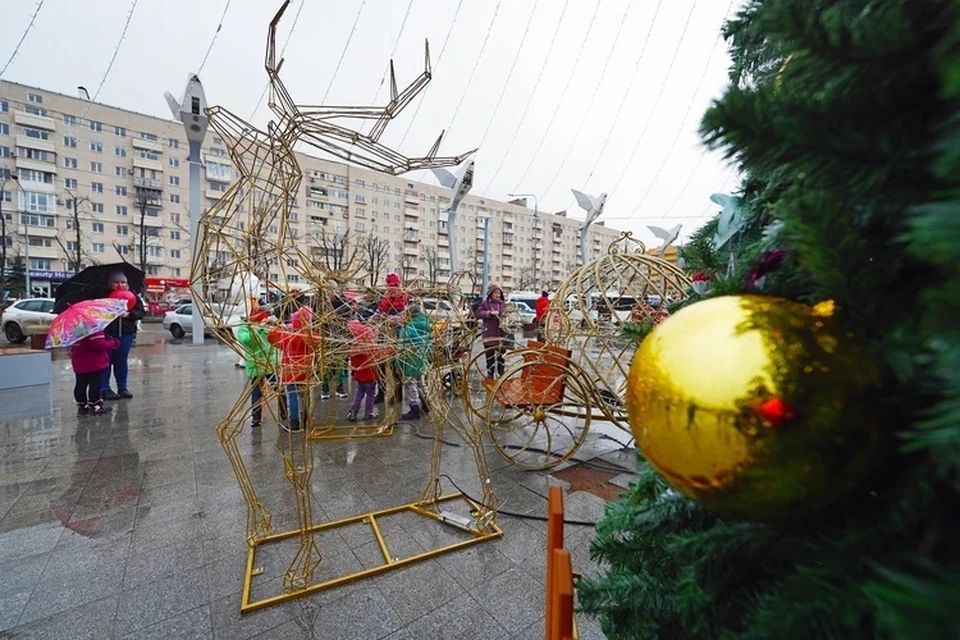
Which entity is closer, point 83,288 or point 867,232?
point 867,232

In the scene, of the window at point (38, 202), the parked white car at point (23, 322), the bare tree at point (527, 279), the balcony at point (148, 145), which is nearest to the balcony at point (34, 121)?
the balcony at point (148, 145)

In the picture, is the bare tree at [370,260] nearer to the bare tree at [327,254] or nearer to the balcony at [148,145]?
the bare tree at [327,254]

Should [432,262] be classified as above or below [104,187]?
below

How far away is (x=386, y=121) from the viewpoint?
210cm

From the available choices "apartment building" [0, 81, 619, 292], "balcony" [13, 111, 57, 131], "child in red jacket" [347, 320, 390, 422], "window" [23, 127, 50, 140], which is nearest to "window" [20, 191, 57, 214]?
"apartment building" [0, 81, 619, 292]

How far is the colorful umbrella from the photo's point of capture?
189 inches

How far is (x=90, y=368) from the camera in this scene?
567 centimetres

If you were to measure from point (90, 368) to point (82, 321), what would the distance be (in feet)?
3.73

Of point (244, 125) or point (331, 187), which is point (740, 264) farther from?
point (331, 187)

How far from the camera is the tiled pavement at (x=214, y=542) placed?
205cm

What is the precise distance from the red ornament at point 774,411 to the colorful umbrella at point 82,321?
649 centimetres

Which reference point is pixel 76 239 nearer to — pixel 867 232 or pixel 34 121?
pixel 34 121

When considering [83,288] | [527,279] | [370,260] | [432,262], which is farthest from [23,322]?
[527,279]

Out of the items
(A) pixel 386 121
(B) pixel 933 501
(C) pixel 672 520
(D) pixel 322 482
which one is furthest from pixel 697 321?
(D) pixel 322 482
